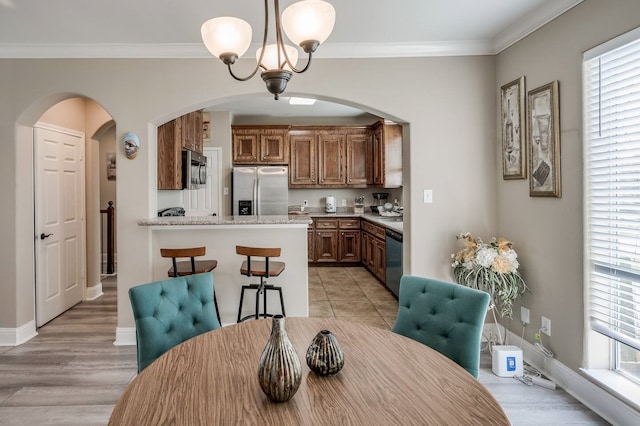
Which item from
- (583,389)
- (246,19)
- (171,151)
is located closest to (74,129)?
(171,151)

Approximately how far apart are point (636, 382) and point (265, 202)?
5.19 metres

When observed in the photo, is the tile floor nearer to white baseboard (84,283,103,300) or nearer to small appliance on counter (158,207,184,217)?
small appliance on counter (158,207,184,217)

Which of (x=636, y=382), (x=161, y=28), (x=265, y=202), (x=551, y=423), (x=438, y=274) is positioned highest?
(x=161, y=28)

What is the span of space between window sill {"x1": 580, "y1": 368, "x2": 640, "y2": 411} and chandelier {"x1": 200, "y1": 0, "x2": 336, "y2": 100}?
7.88 feet

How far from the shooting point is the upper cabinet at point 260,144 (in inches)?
264

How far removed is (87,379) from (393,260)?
3.22 m

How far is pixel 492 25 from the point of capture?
2.97 metres

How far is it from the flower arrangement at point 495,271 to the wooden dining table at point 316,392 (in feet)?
5.16

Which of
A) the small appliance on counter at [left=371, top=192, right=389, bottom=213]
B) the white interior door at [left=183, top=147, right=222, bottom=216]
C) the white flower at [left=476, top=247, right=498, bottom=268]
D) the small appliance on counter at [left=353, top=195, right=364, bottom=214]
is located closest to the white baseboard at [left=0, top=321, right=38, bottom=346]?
the white interior door at [left=183, top=147, right=222, bottom=216]

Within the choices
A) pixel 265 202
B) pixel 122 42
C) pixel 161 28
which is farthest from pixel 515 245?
pixel 265 202

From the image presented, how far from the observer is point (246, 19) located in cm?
281

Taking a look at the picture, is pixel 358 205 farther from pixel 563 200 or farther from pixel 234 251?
pixel 563 200

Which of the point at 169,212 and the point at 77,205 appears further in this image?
the point at 77,205

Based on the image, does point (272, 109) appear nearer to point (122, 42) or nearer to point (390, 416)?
point (122, 42)
